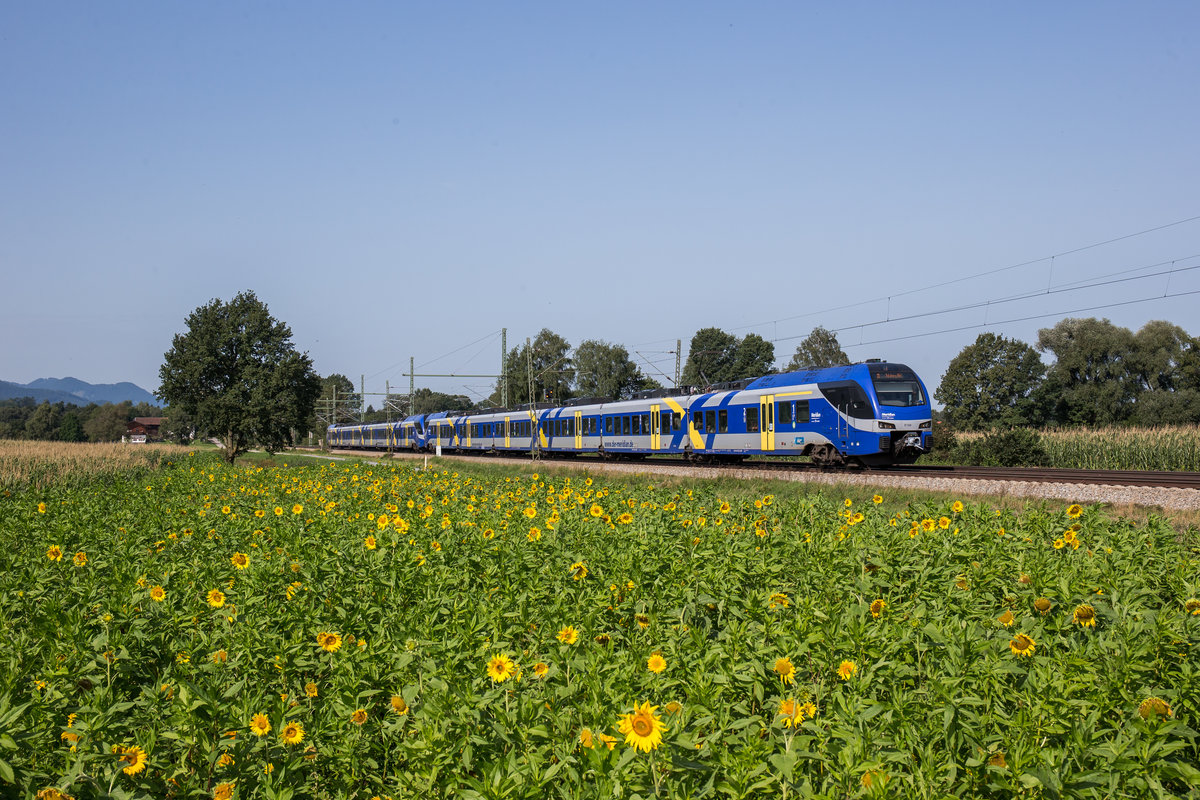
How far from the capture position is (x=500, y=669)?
3623 millimetres

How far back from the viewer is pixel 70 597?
18.9ft

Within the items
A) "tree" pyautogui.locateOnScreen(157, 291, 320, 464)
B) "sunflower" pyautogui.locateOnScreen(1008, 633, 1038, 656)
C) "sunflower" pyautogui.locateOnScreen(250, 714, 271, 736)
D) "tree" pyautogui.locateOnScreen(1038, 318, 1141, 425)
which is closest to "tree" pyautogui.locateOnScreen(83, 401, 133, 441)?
"tree" pyautogui.locateOnScreen(157, 291, 320, 464)

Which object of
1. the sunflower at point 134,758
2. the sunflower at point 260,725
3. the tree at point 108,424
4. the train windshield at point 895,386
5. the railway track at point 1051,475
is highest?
the tree at point 108,424

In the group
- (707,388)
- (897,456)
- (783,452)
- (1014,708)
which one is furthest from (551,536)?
(707,388)

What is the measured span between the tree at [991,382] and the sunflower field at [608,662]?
2370 inches

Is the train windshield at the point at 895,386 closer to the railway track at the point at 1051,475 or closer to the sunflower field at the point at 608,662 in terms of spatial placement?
the railway track at the point at 1051,475

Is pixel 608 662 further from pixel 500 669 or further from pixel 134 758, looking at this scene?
pixel 134 758

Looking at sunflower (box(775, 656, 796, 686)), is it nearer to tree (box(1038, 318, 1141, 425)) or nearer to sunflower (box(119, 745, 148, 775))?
sunflower (box(119, 745, 148, 775))

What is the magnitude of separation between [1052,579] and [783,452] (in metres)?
20.9

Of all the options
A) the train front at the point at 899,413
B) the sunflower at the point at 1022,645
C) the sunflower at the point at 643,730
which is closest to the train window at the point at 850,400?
the train front at the point at 899,413

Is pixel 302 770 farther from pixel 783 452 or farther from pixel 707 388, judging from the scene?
pixel 707 388

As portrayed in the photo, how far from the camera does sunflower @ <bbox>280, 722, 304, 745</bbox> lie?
11.0ft

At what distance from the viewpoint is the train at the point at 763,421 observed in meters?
22.9

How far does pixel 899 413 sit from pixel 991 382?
4621 centimetres
